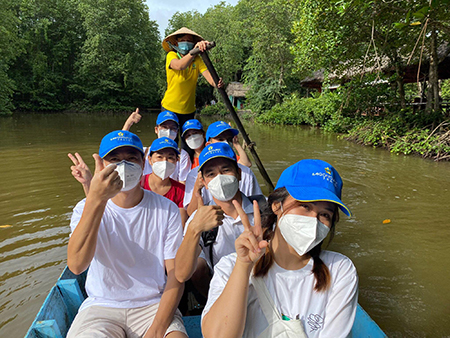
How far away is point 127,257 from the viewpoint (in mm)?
2023

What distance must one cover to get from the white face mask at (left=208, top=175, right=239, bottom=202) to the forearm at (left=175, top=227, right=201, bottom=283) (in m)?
0.64

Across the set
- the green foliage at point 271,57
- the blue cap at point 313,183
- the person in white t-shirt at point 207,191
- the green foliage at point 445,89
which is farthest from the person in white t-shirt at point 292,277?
the green foliage at point 445,89

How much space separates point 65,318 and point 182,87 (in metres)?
3.72

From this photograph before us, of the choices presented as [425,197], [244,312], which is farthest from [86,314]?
[425,197]

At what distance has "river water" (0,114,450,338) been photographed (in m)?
3.29

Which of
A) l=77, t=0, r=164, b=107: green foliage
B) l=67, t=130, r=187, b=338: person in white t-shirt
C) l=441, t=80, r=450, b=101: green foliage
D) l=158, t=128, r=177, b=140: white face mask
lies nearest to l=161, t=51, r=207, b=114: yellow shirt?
l=158, t=128, r=177, b=140: white face mask

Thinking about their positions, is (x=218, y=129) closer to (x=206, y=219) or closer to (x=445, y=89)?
(x=206, y=219)

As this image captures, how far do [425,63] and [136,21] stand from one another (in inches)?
1219

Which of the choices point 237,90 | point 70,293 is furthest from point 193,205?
point 237,90

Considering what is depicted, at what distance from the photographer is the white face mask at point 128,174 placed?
203 centimetres

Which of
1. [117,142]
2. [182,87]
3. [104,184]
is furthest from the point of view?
[182,87]

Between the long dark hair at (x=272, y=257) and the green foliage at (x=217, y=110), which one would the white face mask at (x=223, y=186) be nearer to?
the long dark hair at (x=272, y=257)

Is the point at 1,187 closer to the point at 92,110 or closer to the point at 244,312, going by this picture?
the point at 244,312

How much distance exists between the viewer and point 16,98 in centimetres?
3112
